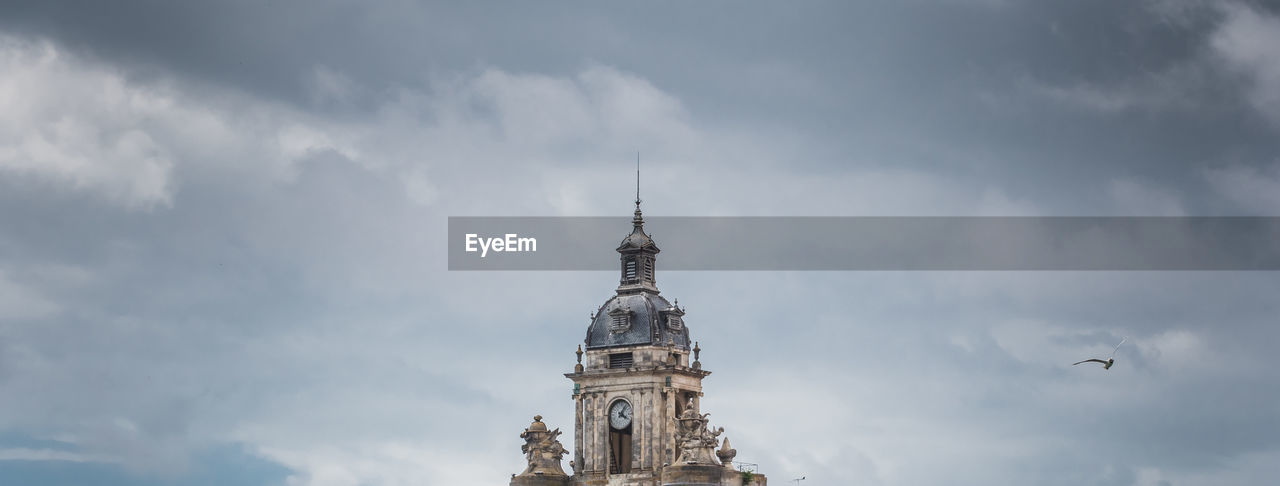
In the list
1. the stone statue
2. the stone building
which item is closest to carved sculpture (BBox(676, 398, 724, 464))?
the stone building

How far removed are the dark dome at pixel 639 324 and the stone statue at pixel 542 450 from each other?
215 inches

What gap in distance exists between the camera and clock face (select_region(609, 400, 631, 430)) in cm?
10725

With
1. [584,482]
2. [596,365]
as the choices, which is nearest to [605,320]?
[596,365]

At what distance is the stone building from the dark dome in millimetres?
56

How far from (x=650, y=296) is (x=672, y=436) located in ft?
27.0

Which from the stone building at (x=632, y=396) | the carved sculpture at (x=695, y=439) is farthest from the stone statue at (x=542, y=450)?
the carved sculpture at (x=695, y=439)

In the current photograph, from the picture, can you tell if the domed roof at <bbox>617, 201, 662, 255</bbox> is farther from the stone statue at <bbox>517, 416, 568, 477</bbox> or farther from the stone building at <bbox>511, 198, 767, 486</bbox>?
the stone statue at <bbox>517, 416, 568, 477</bbox>

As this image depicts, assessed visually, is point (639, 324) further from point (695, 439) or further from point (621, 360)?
point (695, 439)

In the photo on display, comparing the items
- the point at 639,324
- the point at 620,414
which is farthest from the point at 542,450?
the point at 639,324

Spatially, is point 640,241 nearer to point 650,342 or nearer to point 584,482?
point 650,342

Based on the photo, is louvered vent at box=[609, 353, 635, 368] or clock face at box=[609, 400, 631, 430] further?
louvered vent at box=[609, 353, 635, 368]

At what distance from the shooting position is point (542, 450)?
108 m

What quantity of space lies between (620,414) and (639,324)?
5.15 meters

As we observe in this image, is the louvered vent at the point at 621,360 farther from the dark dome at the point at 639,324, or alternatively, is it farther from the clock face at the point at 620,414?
the clock face at the point at 620,414
